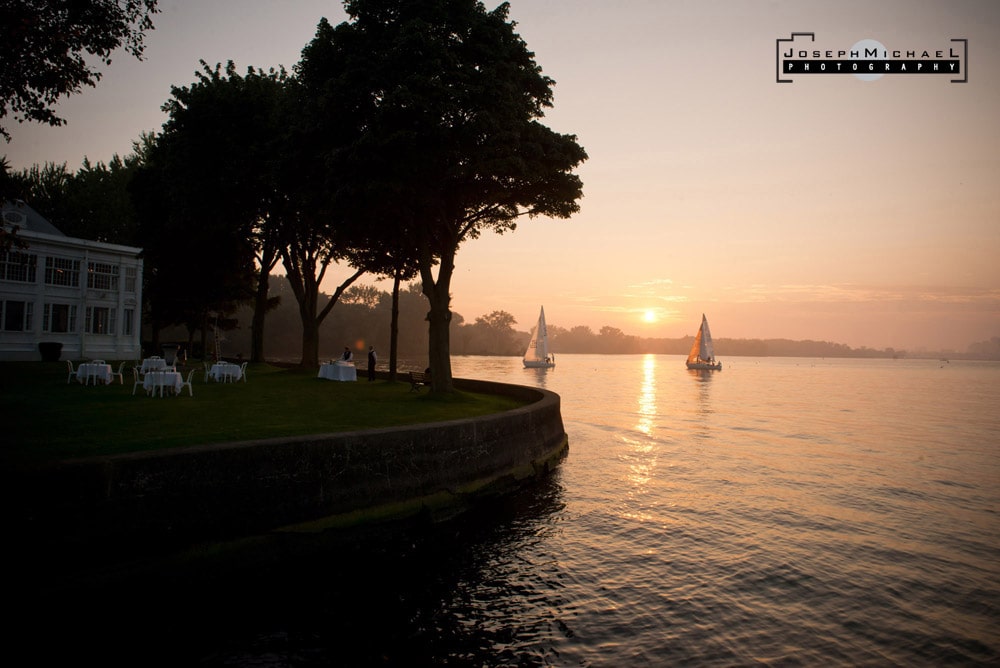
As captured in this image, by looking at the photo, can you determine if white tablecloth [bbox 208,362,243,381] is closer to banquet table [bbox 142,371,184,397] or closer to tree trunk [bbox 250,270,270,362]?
banquet table [bbox 142,371,184,397]

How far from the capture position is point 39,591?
23.1ft

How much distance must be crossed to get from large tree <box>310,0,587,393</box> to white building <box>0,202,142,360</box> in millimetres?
25050

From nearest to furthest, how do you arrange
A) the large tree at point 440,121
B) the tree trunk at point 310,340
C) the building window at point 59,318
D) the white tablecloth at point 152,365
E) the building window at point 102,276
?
1. the large tree at point 440,121
2. the white tablecloth at point 152,365
3. the tree trunk at point 310,340
4. the building window at point 59,318
5. the building window at point 102,276

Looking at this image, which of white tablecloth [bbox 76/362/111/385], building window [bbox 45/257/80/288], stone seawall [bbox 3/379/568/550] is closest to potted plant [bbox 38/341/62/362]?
building window [bbox 45/257/80/288]

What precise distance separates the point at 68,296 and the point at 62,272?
1.57 meters

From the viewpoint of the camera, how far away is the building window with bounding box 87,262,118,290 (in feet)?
126

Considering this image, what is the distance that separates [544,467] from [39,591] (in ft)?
39.8

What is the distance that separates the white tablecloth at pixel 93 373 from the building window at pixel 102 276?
1958 cm

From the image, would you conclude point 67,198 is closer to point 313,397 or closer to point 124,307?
point 124,307

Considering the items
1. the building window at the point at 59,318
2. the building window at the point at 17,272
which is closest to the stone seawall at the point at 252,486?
the building window at the point at 17,272

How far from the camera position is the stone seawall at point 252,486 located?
7.43m

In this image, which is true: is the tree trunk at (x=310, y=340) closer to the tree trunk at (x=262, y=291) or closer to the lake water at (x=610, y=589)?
the tree trunk at (x=262, y=291)

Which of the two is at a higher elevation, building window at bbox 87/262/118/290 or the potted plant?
building window at bbox 87/262/118/290

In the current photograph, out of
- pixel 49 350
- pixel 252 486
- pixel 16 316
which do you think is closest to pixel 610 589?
pixel 252 486
